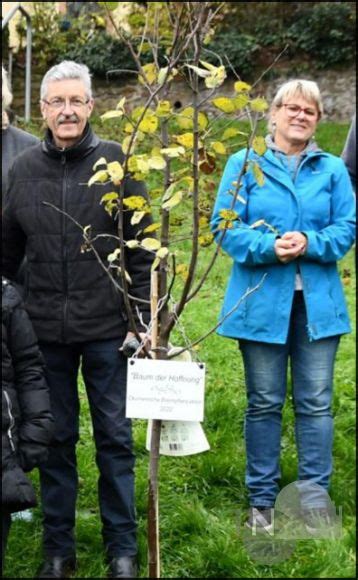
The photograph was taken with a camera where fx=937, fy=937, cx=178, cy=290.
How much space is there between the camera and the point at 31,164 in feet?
12.0

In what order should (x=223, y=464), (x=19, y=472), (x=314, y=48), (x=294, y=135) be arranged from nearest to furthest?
1. (x=19, y=472)
2. (x=294, y=135)
3. (x=223, y=464)
4. (x=314, y=48)

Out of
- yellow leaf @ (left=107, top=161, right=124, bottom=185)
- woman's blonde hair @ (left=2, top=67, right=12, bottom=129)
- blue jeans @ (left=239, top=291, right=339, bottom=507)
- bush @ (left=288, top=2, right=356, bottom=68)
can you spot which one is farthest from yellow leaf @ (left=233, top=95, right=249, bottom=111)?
bush @ (left=288, top=2, right=356, bottom=68)

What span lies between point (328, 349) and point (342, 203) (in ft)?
2.05

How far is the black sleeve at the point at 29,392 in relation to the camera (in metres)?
3.30

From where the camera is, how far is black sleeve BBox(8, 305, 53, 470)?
3303 mm

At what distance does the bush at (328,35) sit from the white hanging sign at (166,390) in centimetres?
1631

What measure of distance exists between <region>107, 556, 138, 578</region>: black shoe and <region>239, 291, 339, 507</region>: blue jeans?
0.63 meters

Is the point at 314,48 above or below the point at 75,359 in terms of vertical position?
above

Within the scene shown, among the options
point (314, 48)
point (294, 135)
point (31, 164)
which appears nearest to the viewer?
point (31, 164)

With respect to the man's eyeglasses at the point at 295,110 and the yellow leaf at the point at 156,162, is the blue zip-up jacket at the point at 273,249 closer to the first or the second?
the man's eyeglasses at the point at 295,110

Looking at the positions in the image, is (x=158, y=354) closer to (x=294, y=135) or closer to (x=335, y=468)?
(x=294, y=135)

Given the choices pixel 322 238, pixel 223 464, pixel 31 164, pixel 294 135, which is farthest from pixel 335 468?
pixel 31 164

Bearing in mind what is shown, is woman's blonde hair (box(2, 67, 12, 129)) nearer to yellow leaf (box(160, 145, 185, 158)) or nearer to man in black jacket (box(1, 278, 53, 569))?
man in black jacket (box(1, 278, 53, 569))

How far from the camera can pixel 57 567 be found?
147 inches
